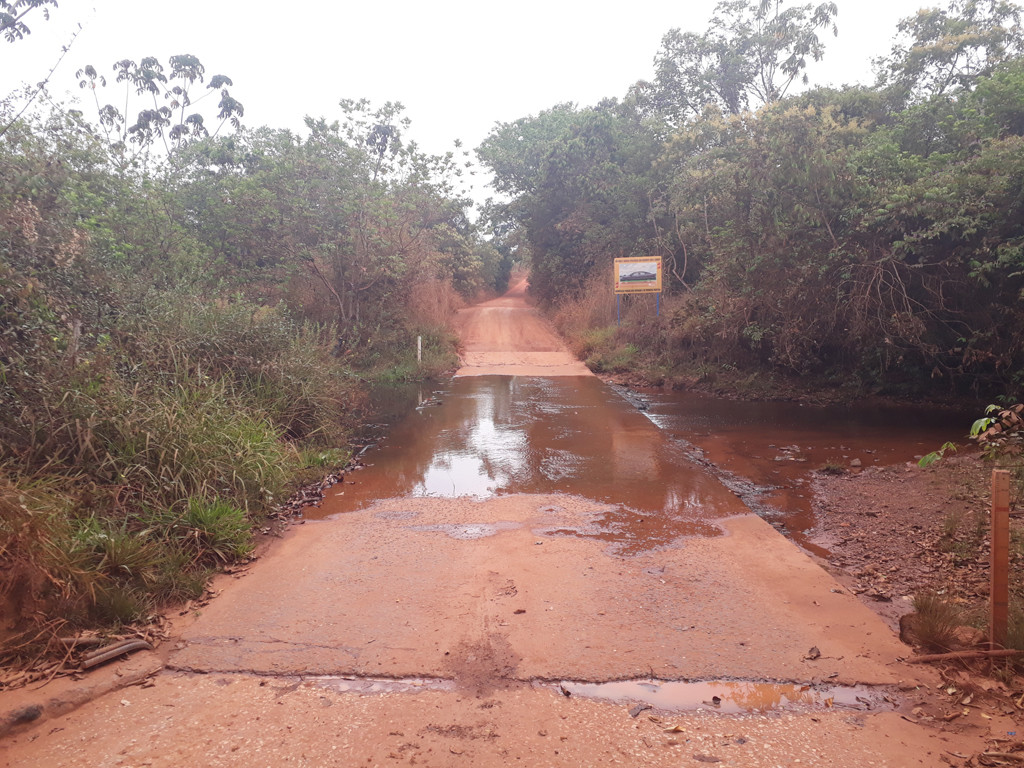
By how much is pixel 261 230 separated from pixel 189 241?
3.12 meters

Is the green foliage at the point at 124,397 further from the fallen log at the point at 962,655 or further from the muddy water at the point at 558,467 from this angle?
the fallen log at the point at 962,655

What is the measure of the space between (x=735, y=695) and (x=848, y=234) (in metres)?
10.6

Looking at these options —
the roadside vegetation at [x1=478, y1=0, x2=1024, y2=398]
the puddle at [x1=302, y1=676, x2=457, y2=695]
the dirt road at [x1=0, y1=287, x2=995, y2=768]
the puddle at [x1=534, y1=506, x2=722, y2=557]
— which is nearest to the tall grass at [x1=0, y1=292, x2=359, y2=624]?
the dirt road at [x1=0, y1=287, x2=995, y2=768]

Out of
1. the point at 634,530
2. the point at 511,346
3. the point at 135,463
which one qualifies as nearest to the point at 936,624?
the point at 634,530

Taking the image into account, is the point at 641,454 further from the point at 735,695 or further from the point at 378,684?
the point at 378,684

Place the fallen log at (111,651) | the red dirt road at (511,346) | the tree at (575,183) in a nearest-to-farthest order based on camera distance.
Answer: the fallen log at (111,651)
the red dirt road at (511,346)
the tree at (575,183)

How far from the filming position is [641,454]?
872cm

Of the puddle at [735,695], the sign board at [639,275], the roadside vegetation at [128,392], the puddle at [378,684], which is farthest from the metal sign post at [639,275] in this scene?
the puddle at [378,684]

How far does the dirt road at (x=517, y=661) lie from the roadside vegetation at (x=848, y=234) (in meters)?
7.23

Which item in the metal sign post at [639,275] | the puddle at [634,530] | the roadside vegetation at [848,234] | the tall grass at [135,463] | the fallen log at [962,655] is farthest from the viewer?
the metal sign post at [639,275]

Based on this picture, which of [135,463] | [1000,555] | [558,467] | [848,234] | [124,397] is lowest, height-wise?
[558,467]

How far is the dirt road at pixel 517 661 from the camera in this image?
2.93 m

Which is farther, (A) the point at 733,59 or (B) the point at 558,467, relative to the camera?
(A) the point at 733,59

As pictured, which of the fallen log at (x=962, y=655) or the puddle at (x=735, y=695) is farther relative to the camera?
the fallen log at (x=962, y=655)
